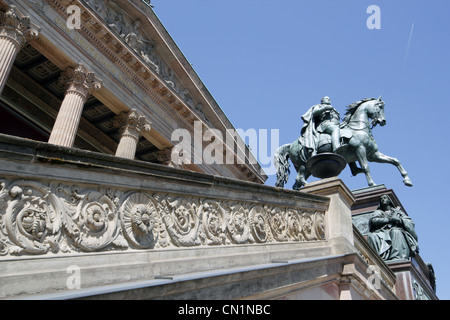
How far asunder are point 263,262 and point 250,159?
84.2ft

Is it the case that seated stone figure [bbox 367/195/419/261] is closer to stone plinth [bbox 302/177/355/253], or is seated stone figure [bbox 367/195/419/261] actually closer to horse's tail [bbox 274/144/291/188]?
stone plinth [bbox 302/177/355/253]

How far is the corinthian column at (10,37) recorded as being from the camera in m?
12.8

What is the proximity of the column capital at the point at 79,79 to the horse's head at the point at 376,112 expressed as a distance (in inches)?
428

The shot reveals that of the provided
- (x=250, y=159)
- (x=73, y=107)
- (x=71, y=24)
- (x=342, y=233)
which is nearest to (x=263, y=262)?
(x=342, y=233)

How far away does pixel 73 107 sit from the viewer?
15180 mm

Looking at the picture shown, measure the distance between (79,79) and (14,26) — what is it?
3.16 m

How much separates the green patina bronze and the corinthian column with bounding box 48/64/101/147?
7.46 meters

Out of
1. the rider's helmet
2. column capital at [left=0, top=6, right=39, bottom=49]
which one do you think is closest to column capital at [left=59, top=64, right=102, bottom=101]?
column capital at [left=0, top=6, right=39, bottom=49]

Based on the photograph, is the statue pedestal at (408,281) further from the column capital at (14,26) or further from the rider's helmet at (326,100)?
the column capital at (14,26)

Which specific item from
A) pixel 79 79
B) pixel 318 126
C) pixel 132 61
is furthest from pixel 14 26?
pixel 318 126

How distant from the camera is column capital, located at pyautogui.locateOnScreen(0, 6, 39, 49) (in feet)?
43.4

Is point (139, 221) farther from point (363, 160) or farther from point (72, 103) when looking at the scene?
point (72, 103)

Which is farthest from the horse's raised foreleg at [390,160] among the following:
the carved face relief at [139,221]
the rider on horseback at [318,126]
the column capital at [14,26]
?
the column capital at [14,26]

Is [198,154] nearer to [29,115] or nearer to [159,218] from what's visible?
[29,115]
